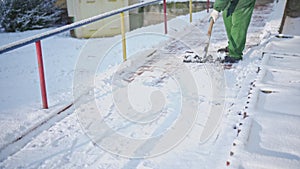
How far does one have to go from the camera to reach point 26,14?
32.6 ft

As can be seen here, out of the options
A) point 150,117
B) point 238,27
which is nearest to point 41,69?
point 150,117

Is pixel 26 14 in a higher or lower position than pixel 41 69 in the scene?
lower

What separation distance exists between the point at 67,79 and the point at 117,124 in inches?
101

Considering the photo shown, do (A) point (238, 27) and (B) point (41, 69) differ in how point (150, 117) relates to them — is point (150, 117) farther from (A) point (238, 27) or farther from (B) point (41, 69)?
(A) point (238, 27)

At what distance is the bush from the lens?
9.60 meters

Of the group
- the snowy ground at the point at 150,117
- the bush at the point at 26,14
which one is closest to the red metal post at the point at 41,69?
Result: the snowy ground at the point at 150,117

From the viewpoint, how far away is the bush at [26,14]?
31.5ft

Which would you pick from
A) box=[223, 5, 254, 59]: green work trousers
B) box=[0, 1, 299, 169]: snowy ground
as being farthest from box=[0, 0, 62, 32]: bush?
box=[223, 5, 254, 59]: green work trousers

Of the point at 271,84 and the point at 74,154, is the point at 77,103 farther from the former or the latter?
the point at 271,84

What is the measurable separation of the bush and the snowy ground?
14.6ft

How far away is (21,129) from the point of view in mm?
3404

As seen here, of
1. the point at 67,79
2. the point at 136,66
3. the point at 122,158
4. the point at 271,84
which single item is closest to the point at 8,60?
the point at 67,79

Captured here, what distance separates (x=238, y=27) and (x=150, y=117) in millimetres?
2244

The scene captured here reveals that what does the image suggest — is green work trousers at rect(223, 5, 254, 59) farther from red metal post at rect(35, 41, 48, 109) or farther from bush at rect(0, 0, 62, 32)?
bush at rect(0, 0, 62, 32)
